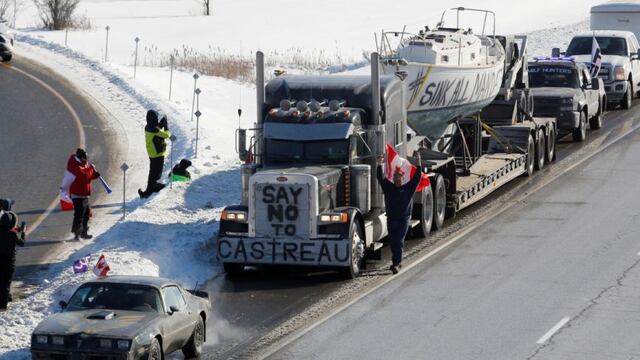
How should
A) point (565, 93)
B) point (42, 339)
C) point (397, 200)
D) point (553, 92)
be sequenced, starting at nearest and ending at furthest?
1. point (42, 339)
2. point (397, 200)
3. point (565, 93)
4. point (553, 92)

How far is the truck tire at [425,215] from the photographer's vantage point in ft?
74.8

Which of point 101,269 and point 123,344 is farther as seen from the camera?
point 101,269

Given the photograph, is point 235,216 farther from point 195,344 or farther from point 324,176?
point 195,344

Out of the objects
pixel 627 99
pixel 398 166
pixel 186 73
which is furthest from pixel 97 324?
pixel 627 99

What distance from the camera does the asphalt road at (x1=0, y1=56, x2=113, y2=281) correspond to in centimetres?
2298

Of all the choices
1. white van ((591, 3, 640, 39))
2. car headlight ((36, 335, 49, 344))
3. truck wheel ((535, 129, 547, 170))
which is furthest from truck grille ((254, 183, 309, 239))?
white van ((591, 3, 640, 39))

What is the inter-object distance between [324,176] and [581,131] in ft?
50.3

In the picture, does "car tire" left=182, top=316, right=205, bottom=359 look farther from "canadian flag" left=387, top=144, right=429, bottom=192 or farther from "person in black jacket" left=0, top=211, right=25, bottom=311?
"canadian flag" left=387, top=144, right=429, bottom=192

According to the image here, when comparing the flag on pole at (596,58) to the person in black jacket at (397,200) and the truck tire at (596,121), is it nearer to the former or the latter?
the truck tire at (596,121)

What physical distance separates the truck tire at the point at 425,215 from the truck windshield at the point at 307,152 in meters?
2.54

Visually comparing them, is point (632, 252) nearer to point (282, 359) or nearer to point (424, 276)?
point (424, 276)

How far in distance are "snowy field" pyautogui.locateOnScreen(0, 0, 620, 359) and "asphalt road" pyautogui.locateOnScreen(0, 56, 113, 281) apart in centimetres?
61

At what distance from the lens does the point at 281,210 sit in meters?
19.8

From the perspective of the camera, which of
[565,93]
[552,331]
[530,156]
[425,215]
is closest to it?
[552,331]
